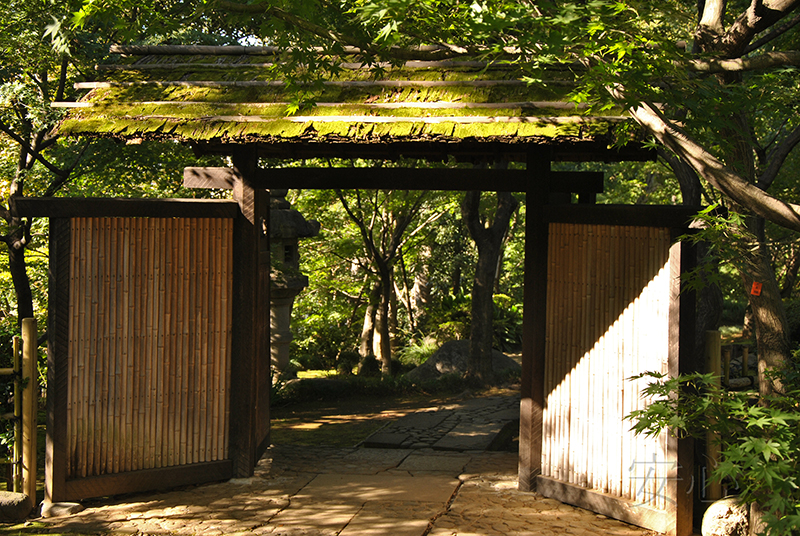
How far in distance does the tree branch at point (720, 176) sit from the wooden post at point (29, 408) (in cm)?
505

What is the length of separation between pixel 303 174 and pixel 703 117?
3.54 meters

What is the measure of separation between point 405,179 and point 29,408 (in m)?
3.80

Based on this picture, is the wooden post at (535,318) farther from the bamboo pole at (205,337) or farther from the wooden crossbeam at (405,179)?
the bamboo pole at (205,337)

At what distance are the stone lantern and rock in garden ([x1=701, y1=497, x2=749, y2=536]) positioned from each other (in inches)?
326

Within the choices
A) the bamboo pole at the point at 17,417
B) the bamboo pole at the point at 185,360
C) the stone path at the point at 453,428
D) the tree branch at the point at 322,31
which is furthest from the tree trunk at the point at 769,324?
the bamboo pole at the point at 17,417

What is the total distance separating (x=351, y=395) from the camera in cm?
1240

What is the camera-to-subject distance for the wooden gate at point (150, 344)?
568 cm

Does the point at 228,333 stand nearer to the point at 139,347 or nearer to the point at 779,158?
the point at 139,347

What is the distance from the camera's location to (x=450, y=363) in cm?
1521

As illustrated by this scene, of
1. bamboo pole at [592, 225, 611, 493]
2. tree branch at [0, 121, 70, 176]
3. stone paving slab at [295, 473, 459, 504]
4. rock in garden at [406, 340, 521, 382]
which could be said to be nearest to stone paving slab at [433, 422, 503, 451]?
Answer: stone paving slab at [295, 473, 459, 504]

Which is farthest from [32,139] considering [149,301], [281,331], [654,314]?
[654,314]

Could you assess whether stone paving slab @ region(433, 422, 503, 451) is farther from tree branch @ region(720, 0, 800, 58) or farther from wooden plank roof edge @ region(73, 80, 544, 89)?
tree branch @ region(720, 0, 800, 58)

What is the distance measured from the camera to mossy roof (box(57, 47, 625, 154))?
555 cm

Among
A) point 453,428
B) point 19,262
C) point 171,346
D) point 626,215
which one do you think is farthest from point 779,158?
point 19,262
